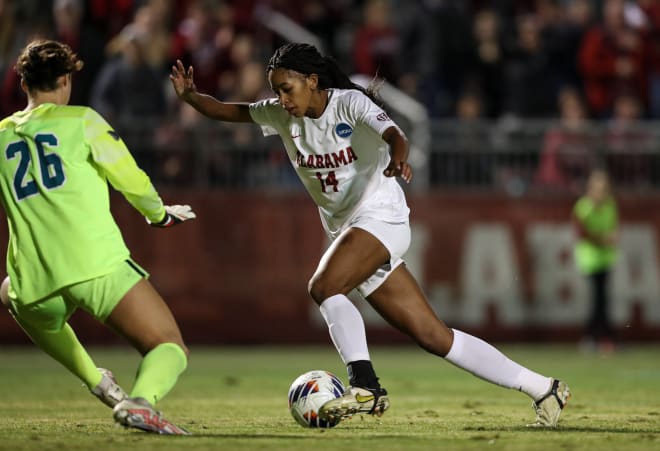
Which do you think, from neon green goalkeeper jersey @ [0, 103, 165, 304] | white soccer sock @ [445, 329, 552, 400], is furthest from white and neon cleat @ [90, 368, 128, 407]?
white soccer sock @ [445, 329, 552, 400]

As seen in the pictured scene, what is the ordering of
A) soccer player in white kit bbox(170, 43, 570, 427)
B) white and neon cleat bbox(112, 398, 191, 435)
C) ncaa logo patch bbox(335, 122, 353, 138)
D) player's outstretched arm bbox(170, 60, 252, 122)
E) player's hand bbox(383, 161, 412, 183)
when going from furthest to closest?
player's outstretched arm bbox(170, 60, 252, 122)
ncaa logo patch bbox(335, 122, 353, 138)
soccer player in white kit bbox(170, 43, 570, 427)
player's hand bbox(383, 161, 412, 183)
white and neon cleat bbox(112, 398, 191, 435)

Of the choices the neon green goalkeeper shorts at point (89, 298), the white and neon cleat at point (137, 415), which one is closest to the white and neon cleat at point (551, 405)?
the white and neon cleat at point (137, 415)

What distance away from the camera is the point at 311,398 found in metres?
8.07

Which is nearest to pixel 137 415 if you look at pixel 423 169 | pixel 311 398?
pixel 311 398

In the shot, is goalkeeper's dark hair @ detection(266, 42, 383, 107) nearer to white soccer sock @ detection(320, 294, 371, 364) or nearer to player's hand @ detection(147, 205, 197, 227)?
player's hand @ detection(147, 205, 197, 227)

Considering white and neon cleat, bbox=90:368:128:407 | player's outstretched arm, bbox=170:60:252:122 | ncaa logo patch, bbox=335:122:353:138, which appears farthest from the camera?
player's outstretched arm, bbox=170:60:252:122

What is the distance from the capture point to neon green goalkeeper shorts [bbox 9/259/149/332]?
694 centimetres

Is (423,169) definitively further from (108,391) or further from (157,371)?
(157,371)

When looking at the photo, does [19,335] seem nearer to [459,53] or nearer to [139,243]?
[139,243]

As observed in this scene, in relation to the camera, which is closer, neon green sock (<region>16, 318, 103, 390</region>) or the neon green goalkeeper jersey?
the neon green goalkeeper jersey

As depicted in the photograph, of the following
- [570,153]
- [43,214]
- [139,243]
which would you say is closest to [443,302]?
[570,153]

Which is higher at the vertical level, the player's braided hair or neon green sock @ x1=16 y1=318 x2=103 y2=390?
the player's braided hair

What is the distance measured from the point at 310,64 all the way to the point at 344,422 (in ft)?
7.95

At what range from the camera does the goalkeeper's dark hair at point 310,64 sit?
8188 mm
